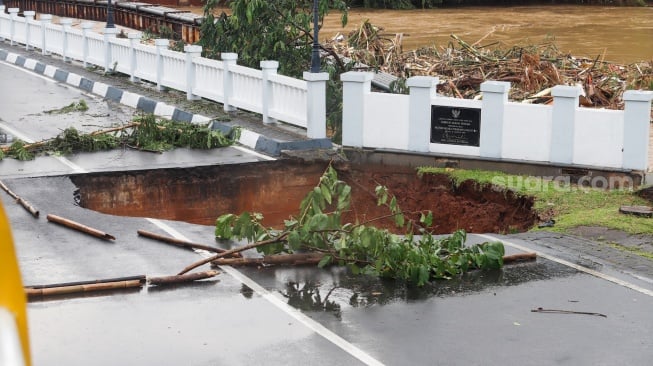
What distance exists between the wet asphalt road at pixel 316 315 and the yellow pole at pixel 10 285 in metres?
4.32

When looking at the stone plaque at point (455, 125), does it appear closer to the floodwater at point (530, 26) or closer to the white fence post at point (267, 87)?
the white fence post at point (267, 87)

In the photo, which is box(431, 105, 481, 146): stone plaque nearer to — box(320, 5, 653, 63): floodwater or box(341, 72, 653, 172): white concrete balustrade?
box(341, 72, 653, 172): white concrete balustrade

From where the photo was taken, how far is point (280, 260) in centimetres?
761

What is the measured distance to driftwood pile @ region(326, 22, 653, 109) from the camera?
16.0 m

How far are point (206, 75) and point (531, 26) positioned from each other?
23425 mm

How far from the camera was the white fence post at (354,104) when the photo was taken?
40.1ft

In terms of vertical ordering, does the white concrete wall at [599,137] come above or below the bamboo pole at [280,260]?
above

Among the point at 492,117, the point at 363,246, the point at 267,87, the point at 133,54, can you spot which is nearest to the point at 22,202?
Result: the point at 363,246

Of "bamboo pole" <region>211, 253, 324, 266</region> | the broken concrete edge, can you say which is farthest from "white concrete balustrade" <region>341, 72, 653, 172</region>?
"bamboo pole" <region>211, 253, 324, 266</region>

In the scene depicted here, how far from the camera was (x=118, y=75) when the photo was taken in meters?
19.0

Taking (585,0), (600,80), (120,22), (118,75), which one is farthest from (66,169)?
(585,0)

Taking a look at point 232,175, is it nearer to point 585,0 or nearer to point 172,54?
point 172,54

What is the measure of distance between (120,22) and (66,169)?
1963cm

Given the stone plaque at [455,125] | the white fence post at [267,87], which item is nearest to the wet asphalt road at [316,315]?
the stone plaque at [455,125]
